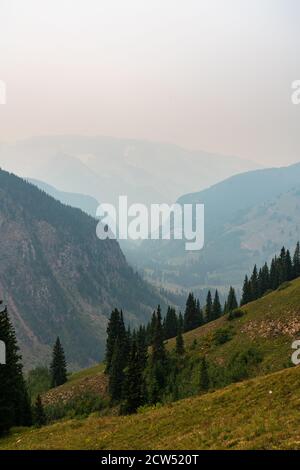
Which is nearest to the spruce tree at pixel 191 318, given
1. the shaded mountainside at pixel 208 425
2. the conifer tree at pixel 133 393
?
the conifer tree at pixel 133 393

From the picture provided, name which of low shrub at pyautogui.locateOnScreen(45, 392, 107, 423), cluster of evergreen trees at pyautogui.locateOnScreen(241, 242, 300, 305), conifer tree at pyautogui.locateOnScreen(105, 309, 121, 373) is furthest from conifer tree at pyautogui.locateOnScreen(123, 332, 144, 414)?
cluster of evergreen trees at pyautogui.locateOnScreen(241, 242, 300, 305)

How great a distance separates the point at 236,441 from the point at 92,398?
78325 mm

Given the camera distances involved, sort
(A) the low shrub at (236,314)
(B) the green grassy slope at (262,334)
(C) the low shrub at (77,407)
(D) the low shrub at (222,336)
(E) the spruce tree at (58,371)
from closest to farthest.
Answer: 1. (B) the green grassy slope at (262,334)
2. (C) the low shrub at (77,407)
3. (D) the low shrub at (222,336)
4. (A) the low shrub at (236,314)
5. (E) the spruce tree at (58,371)

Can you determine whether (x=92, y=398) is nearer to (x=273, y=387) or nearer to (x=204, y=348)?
(x=204, y=348)

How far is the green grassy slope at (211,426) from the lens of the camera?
26.5 metres

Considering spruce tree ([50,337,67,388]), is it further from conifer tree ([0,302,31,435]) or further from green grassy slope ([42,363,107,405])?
conifer tree ([0,302,31,435])

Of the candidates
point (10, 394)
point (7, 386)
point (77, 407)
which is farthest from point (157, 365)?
point (7, 386)

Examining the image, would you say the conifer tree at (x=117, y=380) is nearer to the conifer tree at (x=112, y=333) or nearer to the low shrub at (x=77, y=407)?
the low shrub at (x=77, y=407)

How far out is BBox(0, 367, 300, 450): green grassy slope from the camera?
26.5m

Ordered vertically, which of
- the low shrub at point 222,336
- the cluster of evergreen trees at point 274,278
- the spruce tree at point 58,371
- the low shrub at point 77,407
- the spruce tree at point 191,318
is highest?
the cluster of evergreen trees at point 274,278

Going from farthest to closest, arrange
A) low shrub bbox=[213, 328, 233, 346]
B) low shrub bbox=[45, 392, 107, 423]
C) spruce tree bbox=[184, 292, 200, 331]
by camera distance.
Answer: spruce tree bbox=[184, 292, 200, 331] < low shrub bbox=[213, 328, 233, 346] < low shrub bbox=[45, 392, 107, 423]

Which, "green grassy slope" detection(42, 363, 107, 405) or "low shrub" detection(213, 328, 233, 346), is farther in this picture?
"green grassy slope" detection(42, 363, 107, 405)

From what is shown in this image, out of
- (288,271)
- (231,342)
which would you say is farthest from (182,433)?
(288,271)
